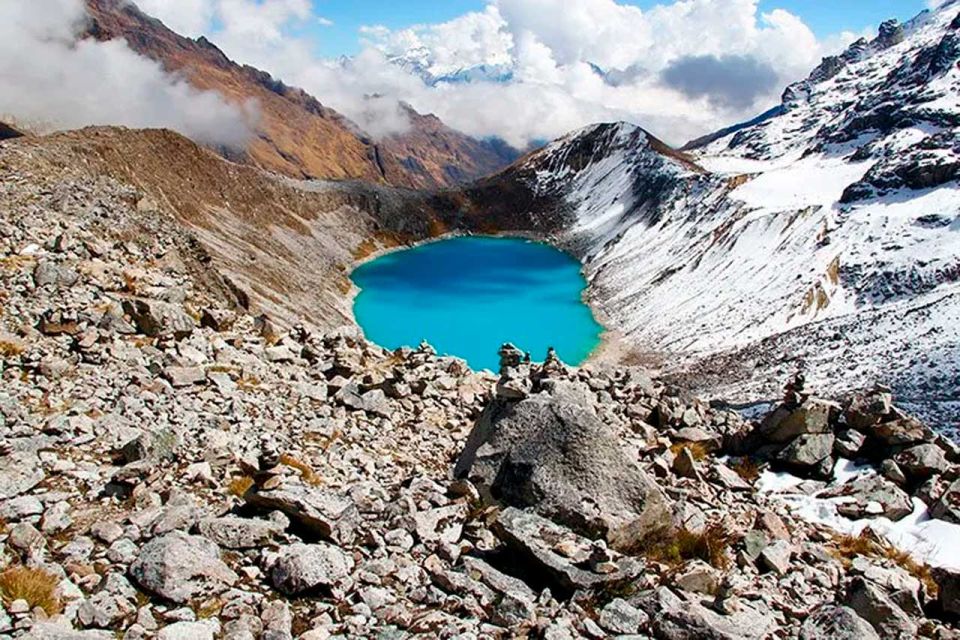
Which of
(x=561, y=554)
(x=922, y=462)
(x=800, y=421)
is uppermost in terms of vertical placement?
(x=800, y=421)

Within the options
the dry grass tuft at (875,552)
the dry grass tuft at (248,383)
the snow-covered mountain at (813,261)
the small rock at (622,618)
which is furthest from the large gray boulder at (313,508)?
the snow-covered mountain at (813,261)

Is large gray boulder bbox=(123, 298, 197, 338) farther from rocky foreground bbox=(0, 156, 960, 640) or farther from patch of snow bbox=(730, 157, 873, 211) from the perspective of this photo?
patch of snow bbox=(730, 157, 873, 211)

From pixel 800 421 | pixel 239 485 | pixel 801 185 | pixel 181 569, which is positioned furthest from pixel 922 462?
pixel 801 185

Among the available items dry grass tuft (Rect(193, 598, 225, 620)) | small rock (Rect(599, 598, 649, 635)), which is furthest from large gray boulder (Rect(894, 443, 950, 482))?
dry grass tuft (Rect(193, 598, 225, 620))

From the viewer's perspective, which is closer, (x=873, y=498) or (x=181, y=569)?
(x=181, y=569)

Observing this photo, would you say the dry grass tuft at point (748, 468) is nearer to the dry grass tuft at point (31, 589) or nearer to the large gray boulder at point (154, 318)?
the dry grass tuft at point (31, 589)

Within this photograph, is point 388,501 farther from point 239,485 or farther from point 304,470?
point 239,485

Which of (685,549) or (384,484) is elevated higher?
(384,484)
